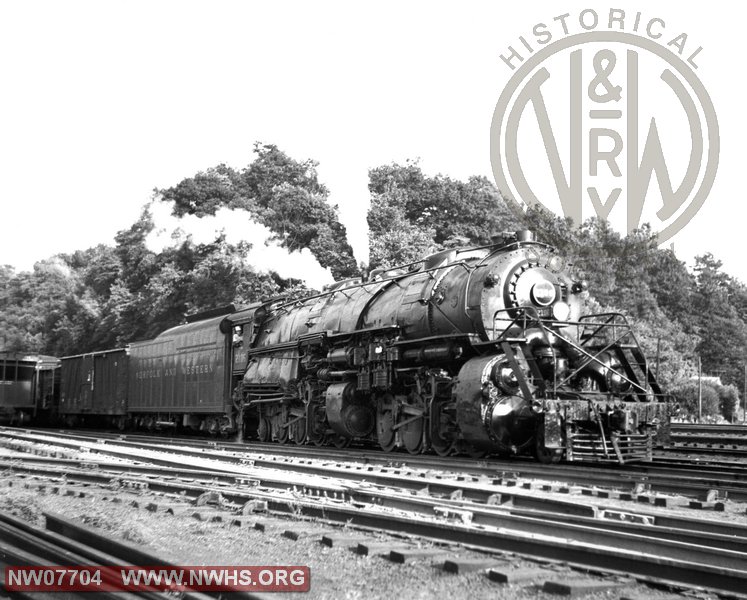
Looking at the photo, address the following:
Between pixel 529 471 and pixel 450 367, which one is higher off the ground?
pixel 450 367

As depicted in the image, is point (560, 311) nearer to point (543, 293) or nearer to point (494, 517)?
point (543, 293)

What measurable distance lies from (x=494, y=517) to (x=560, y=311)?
7.24 m

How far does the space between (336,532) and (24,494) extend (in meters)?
4.50

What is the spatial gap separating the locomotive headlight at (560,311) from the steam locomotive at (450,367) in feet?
0.09

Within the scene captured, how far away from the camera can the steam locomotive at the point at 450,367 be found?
12023 mm

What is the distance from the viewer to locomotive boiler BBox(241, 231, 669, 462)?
12.0 meters

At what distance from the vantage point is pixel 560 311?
44.9ft

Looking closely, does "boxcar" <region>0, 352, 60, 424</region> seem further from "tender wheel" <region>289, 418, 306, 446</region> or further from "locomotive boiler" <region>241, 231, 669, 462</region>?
"tender wheel" <region>289, 418, 306, 446</region>

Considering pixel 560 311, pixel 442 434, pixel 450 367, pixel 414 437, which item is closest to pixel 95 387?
pixel 414 437

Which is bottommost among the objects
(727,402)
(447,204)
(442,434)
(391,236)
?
(442,434)

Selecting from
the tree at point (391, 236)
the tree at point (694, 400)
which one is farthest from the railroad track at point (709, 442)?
the tree at point (694, 400)

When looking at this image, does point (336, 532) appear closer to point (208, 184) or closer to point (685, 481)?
point (685, 481)

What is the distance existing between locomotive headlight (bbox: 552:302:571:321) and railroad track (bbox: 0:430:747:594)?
4.04 metres

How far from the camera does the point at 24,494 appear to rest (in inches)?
362
